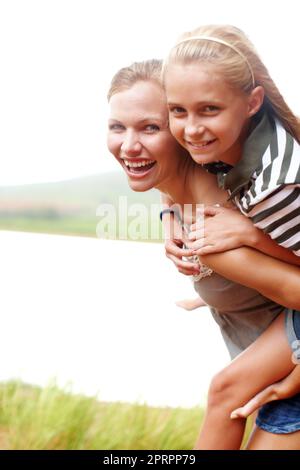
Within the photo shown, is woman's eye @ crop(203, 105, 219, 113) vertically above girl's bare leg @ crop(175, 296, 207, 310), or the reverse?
woman's eye @ crop(203, 105, 219, 113)

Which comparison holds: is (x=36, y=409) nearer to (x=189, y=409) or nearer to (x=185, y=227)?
(x=189, y=409)

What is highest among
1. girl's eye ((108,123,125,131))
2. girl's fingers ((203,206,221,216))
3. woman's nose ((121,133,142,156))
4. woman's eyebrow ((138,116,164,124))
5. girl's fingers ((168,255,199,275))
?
girl's eye ((108,123,125,131))

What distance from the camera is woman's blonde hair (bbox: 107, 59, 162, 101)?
5.47 ft

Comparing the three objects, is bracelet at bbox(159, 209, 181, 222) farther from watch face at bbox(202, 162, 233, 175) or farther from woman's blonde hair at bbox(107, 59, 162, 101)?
woman's blonde hair at bbox(107, 59, 162, 101)

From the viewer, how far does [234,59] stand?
4.98 feet

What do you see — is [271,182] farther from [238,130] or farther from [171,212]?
[171,212]

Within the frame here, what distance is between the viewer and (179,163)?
5.62 ft

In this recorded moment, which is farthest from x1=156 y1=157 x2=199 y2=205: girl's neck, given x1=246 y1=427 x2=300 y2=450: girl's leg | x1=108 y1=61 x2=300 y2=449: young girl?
x1=246 y1=427 x2=300 y2=450: girl's leg

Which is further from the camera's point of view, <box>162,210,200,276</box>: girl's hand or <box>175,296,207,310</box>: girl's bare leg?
<box>175,296,207,310</box>: girl's bare leg

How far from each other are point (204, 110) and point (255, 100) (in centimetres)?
12

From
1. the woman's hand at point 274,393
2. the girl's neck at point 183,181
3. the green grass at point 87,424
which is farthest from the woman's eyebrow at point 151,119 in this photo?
the green grass at point 87,424

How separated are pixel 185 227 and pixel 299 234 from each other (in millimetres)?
354

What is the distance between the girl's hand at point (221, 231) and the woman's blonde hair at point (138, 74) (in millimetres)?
327
